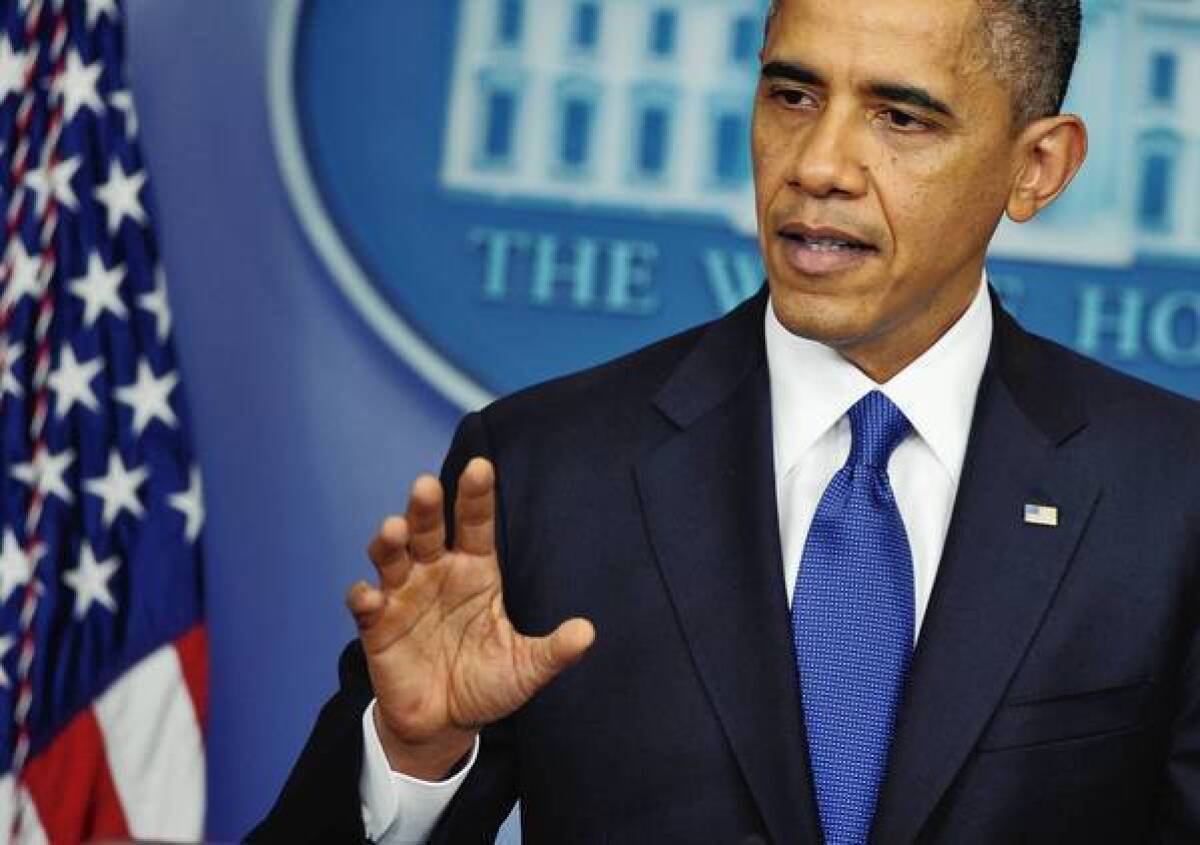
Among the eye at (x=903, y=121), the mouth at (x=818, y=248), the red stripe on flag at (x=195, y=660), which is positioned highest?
the eye at (x=903, y=121)

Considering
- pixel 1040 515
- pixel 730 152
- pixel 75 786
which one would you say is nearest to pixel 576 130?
pixel 730 152

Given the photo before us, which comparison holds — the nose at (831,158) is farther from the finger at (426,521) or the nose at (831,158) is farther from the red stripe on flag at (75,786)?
the red stripe on flag at (75,786)

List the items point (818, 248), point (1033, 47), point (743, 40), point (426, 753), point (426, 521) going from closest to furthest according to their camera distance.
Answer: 1. point (426, 521)
2. point (426, 753)
3. point (818, 248)
4. point (1033, 47)
5. point (743, 40)

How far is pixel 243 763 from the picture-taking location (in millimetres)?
3246

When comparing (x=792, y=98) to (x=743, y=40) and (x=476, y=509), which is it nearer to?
(x=476, y=509)

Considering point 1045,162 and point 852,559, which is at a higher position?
point 1045,162

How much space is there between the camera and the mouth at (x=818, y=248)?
5.57 feet

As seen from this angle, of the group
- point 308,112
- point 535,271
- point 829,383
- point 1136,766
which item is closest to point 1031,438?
point 829,383

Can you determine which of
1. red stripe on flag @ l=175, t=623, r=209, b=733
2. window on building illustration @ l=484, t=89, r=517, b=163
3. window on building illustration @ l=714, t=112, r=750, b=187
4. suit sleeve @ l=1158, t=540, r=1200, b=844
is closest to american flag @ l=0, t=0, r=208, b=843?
red stripe on flag @ l=175, t=623, r=209, b=733

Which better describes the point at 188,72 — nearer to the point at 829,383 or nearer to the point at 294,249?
the point at 294,249

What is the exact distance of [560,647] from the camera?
1478 millimetres

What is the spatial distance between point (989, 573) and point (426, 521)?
532mm

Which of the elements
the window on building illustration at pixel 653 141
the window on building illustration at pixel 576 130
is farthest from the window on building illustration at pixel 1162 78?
the window on building illustration at pixel 576 130

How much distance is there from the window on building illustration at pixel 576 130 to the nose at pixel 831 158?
5.01ft
